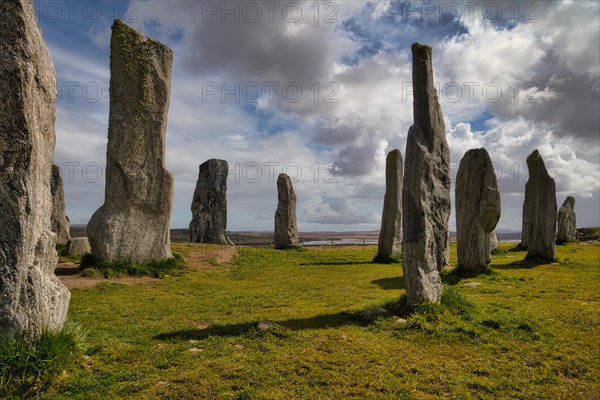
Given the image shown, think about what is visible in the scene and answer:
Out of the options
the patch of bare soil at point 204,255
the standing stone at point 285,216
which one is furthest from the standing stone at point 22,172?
the standing stone at point 285,216

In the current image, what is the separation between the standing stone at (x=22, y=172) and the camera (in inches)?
232

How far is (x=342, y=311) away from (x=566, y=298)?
7.22m

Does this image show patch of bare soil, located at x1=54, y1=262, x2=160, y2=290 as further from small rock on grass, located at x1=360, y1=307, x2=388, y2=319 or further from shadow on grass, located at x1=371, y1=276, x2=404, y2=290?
small rock on grass, located at x1=360, y1=307, x2=388, y2=319

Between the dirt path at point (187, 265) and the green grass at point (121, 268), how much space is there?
29 centimetres

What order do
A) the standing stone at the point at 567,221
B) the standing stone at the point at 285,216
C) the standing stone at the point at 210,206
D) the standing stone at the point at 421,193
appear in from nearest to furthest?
the standing stone at the point at 421,193, the standing stone at the point at 210,206, the standing stone at the point at 285,216, the standing stone at the point at 567,221

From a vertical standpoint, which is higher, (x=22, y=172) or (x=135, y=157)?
(x=135, y=157)

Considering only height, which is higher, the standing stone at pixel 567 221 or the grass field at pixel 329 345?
the standing stone at pixel 567 221

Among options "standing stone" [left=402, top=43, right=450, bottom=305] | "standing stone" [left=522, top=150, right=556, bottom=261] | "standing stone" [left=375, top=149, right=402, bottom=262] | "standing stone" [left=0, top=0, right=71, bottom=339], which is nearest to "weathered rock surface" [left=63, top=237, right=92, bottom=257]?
"standing stone" [left=375, top=149, right=402, bottom=262]

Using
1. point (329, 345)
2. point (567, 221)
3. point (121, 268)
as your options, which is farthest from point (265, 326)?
point (567, 221)

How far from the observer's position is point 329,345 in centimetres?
785

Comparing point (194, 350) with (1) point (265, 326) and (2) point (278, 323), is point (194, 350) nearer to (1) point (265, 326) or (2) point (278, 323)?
(1) point (265, 326)

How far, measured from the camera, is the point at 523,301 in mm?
11984

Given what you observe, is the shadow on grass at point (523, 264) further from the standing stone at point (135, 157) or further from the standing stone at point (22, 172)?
the standing stone at point (22, 172)

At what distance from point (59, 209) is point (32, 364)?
21.8 m
